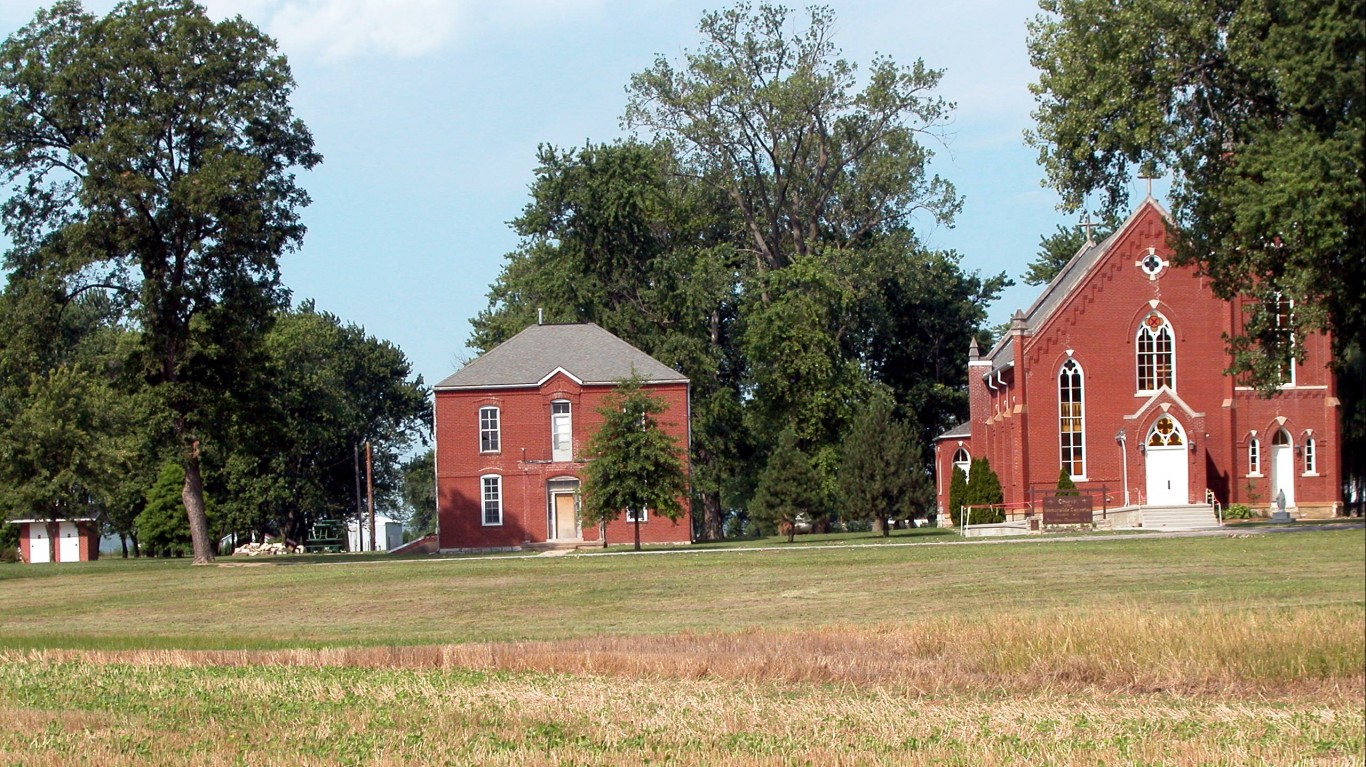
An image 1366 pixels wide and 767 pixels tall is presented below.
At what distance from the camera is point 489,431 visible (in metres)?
63.8

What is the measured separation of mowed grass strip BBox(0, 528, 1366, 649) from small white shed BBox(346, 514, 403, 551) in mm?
54844

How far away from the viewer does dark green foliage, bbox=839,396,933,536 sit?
180 ft

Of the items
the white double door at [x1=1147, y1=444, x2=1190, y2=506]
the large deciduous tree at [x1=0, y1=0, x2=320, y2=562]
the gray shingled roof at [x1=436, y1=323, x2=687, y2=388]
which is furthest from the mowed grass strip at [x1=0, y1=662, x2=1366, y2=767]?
the gray shingled roof at [x1=436, y1=323, x2=687, y2=388]

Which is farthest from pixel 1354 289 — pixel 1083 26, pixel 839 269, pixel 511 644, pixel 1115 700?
pixel 839 269

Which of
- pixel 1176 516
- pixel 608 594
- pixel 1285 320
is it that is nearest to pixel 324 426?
pixel 1176 516

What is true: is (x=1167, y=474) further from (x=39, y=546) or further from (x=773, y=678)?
(x=39, y=546)

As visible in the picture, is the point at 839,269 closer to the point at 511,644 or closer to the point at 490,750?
the point at 511,644

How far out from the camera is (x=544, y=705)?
13.4 metres

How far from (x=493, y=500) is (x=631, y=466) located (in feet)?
50.8

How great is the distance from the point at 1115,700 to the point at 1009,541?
33.9 metres

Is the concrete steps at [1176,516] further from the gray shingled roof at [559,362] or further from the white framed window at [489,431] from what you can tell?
the white framed window at [489,431]

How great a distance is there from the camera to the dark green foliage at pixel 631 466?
4991cm

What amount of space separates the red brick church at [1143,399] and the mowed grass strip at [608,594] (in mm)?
19798

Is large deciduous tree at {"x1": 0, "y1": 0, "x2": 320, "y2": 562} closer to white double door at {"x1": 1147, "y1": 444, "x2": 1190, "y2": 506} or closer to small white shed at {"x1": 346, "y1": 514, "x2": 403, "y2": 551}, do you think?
white double door at {"x1": 1147, "y1": 444, "x2": 1190, "y2": 506}
